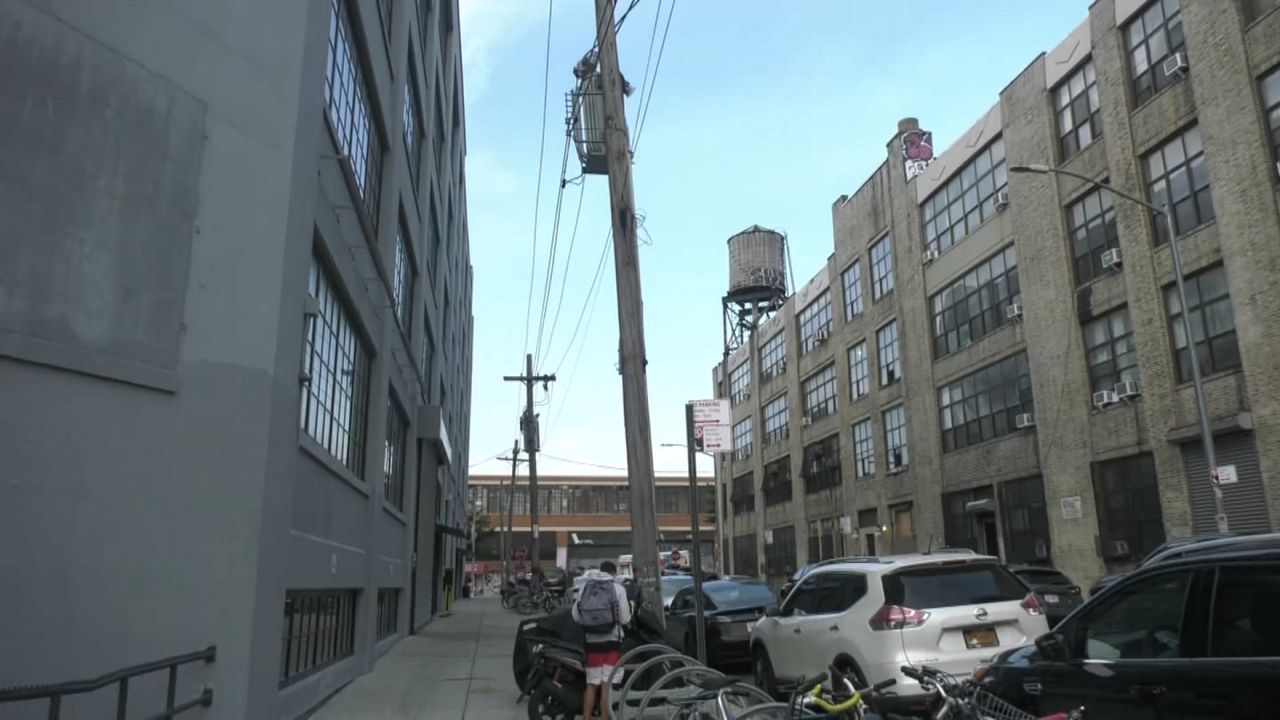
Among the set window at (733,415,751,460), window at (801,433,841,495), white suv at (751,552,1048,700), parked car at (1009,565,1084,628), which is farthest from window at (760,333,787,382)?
white suv at (751,552,1048,700)

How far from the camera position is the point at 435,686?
12375mm

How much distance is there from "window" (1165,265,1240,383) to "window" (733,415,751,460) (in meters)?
36.7

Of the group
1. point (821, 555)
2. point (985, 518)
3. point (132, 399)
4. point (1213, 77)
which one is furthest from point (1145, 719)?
point (821, 555)

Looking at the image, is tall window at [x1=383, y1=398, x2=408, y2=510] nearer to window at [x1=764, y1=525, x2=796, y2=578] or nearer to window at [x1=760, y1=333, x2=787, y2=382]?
window at [x1=764, y1=525, x2=796, y2=578]

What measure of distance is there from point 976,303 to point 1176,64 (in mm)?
10816

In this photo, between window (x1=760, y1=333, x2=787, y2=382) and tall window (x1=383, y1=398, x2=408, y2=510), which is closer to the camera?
tall window (x1=383, y1=398, x2=408, y2=510)

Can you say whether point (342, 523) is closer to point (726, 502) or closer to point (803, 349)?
point (803, 349)

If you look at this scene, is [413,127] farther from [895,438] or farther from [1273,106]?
[895,438]

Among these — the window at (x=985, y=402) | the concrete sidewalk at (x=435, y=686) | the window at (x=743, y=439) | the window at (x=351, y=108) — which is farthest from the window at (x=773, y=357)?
the window at (x=351, y=108)

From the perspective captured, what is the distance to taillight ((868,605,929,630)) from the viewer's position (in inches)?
328

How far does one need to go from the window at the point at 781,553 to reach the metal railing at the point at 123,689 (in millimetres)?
43093

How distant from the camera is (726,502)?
62.6 m

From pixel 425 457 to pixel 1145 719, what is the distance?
2195cm

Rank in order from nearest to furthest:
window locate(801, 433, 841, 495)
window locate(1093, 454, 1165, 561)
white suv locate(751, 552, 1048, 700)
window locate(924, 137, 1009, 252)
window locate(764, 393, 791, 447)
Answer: white suv locate(751, 552, 1048, 700)
window locate(1093, 454, 1165, 561)
window locate(924, 137, 1009, 252)
window locate(801, 433, 841, 495)
window locate(764, 393, 791, 447)
